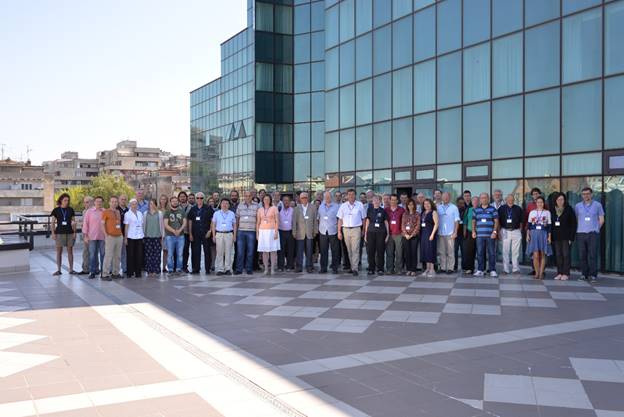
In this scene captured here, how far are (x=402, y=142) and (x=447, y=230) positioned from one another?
7306mm

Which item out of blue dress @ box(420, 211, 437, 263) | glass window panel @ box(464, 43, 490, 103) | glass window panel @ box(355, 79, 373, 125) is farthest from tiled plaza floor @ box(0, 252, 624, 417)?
glass window panel @ box(355, 79, 373, 125)

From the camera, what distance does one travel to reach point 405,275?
1308 cm

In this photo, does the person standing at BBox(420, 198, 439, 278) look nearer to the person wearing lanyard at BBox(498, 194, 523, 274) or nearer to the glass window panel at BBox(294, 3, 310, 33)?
the person wearing lanyard at BBox(498, 194, 523, 274)

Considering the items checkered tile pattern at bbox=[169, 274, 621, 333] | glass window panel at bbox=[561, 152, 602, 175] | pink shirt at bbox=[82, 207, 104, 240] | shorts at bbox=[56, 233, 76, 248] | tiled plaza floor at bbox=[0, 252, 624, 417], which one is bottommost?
tiled plaza floor at bbox=[0, 252, 624, 417]

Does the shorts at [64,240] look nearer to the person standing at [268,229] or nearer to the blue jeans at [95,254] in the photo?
the blue jeans at [95,254]

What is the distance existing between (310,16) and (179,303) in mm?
30860

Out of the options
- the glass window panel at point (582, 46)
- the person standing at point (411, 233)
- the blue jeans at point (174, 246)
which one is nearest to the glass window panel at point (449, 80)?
the glass window panel at point (582, 46)

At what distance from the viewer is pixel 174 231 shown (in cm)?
1311

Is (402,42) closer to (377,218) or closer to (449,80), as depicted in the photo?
(449,80)

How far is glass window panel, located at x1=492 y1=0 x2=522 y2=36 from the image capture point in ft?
51.6

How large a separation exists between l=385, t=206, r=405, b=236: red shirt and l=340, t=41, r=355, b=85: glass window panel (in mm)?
10437

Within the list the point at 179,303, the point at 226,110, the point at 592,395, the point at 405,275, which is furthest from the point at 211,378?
the point at 226,110

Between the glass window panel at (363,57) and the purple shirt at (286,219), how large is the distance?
31.8 ft

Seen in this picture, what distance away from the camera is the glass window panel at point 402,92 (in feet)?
64.3
